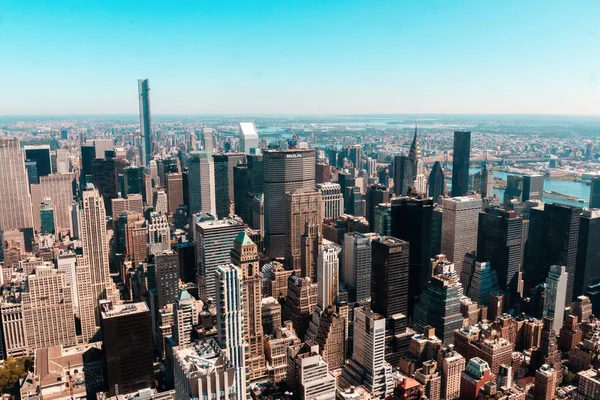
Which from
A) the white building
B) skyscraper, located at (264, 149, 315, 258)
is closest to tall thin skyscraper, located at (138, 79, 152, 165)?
skyscraper, located at (264, 149, 315, 258)

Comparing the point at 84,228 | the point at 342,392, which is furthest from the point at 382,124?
the point at 342,392

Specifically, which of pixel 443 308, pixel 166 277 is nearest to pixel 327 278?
pixel 443 308

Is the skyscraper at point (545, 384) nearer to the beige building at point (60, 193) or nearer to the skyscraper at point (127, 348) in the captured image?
the skyscraper at point (127, 348)

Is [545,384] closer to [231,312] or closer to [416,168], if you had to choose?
[231,312]

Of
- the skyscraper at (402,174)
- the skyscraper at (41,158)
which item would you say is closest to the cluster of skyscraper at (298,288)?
the skyscraper at (402,174)

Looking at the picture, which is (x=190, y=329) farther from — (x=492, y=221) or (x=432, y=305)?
(x=492, y=221)
